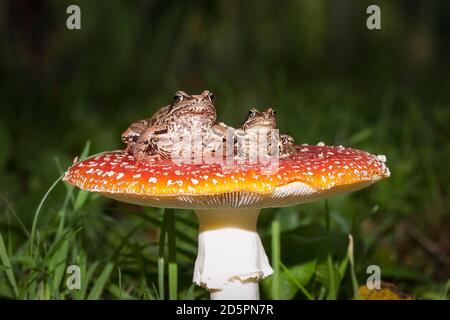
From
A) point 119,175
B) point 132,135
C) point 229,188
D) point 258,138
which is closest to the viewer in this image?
point 229,188

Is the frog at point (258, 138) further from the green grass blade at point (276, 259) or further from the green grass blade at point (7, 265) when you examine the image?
the green grass blade at point (7, 265)

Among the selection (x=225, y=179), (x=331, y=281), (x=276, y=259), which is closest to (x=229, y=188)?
(x=225, y=179)

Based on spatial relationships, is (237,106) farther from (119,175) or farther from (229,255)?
(119,175)

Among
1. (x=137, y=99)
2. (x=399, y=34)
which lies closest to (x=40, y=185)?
(x=137, y=99)

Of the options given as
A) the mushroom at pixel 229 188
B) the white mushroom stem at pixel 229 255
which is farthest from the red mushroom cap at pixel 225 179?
the white mushroom stem at pixel 229 255

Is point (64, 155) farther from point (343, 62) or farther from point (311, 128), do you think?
point (343, 62)

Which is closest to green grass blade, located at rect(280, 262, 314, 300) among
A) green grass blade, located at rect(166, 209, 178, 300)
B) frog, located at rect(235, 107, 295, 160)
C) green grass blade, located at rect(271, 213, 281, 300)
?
green grass blade, located at rect(271, 213, 281, 300)

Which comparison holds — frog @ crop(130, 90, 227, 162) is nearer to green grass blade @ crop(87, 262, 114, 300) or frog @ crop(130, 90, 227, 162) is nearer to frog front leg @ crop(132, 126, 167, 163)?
frog front leg @ crop(132, 126, 167, 163)
